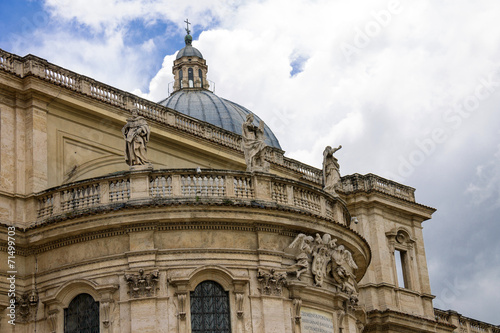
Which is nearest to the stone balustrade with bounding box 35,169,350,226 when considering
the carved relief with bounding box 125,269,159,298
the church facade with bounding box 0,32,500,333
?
the church facade with bounding box 0,32,500,333

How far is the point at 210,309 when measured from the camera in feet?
85.3

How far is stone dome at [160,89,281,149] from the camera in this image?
45938mm

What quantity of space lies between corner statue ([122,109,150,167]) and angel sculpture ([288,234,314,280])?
4.54 meters

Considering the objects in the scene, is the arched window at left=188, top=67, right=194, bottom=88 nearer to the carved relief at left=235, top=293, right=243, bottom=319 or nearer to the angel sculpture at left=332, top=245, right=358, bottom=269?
the angel sculpture at left=332, top=245, right=358, bottom=269

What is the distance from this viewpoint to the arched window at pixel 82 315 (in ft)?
85.3

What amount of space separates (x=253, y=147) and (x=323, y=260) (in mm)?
3734

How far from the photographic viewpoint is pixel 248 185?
1083 inches

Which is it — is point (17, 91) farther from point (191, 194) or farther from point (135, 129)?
point (191, 194)

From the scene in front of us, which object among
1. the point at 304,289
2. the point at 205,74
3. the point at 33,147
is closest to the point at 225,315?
the point at 304,289

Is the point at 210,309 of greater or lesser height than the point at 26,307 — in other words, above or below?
below

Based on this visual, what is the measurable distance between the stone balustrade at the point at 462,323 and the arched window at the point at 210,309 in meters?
18.0

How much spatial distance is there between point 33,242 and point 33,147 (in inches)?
131

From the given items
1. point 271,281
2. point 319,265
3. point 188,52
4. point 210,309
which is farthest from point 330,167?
point 188,52

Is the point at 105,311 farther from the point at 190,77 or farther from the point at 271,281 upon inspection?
the point at 190,77
